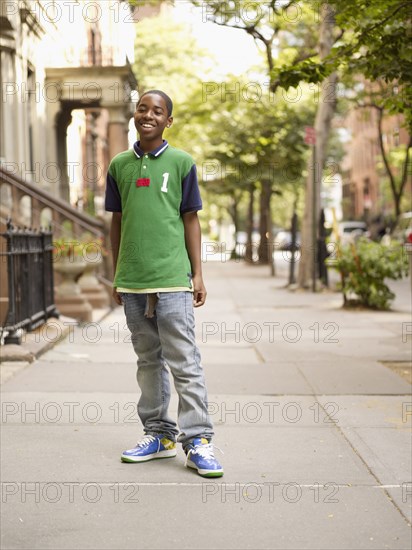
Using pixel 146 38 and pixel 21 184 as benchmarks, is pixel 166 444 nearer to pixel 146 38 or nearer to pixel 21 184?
pixel 21 184

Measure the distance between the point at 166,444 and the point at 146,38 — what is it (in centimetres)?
4297

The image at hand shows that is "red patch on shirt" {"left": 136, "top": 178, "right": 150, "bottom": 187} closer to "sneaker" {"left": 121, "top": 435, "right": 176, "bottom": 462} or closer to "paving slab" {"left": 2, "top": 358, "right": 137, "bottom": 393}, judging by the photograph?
"sneaker" {"left": 121, "top": 435, "right": 176, "bottom": 462}

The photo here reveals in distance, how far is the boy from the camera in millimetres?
4785

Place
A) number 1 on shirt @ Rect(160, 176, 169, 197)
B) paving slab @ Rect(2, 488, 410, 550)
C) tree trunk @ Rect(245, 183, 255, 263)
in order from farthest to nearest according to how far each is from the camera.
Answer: tree trunk @ Rect(245, 183, 255, 263)
number 1 on shirt @ Rect(160, 176, 169, 197)
paving slab @ Rect(2, 488, 410, 550)

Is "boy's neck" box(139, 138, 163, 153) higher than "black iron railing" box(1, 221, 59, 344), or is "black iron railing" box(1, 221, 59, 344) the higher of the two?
"boy's neck" box(139, 138, 163, 153)

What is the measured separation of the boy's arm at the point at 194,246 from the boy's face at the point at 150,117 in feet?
1.57

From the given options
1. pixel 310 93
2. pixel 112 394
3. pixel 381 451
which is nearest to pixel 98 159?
pixel 310 93

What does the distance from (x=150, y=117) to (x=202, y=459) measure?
1.89 m

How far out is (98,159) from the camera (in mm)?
32344

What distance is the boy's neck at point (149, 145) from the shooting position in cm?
482

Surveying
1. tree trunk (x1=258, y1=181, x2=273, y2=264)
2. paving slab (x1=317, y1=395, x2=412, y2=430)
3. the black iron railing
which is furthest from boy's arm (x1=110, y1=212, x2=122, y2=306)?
tree trunk (x1=258, y1=181, x2=273, y2=264)

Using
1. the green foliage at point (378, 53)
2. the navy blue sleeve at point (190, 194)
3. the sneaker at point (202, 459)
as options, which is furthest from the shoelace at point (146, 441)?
the green foliage at point (378, 53)

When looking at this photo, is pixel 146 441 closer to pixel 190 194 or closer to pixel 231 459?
pixel 231 459

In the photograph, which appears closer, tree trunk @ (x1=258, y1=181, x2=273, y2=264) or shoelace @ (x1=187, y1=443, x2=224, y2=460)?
shoelace @ (x1=187, y1=443, x2=224, y2=460)
